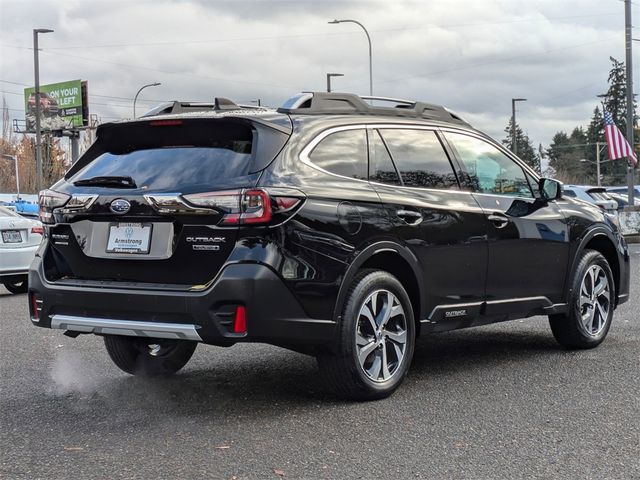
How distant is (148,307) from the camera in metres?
4.71

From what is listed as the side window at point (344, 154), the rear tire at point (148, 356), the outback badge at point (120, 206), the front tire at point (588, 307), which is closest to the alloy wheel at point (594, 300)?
the front tire at point (588, 307)

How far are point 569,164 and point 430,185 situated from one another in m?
127

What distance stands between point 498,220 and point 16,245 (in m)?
8.22

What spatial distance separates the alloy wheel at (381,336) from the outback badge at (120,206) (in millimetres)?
1466

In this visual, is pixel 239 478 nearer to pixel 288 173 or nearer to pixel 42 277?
pixel 288 173

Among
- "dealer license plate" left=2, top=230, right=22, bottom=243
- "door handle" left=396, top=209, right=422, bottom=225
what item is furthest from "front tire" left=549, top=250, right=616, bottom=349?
"dealer license plate" left=2, top=230, right=22, bottom=243

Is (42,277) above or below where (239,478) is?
above

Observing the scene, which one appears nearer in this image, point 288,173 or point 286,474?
point 286,474

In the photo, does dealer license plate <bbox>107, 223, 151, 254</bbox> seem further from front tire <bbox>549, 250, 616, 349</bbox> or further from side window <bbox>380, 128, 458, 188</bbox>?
front tire <bbox>549, 250, 616, 349</bbox>

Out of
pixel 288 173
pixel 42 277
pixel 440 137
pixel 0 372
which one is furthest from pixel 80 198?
pixel 440 137

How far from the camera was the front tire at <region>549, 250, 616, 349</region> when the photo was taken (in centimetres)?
677

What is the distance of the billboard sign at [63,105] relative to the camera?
8194cm

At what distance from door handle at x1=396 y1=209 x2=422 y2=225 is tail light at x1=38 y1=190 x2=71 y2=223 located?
6.61 ft

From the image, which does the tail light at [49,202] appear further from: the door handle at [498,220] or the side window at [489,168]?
the door handle at [498,220]
